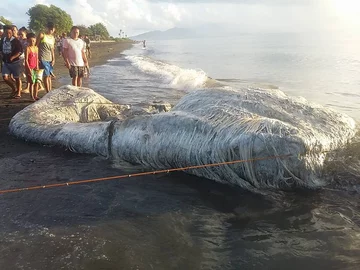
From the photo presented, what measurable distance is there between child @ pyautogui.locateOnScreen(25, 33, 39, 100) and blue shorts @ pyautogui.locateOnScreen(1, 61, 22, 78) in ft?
2.28

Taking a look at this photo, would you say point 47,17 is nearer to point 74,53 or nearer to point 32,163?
point 74,53

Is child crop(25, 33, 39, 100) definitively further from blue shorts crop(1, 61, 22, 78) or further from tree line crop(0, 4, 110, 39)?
tree line crop(0, 4, 110, 39)

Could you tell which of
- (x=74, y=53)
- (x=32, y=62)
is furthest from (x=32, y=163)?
(x=74, y=53)

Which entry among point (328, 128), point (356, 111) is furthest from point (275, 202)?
point (356, 111)

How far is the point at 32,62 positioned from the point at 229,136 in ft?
22.6

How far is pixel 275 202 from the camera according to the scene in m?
4.11

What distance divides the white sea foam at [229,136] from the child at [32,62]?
329cm

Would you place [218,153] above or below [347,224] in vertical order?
above

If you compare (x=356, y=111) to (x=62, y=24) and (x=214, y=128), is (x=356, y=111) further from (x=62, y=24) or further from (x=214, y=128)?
(x=62, y=24)

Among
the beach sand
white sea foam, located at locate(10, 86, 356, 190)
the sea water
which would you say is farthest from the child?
the sea water

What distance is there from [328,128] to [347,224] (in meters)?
1.66

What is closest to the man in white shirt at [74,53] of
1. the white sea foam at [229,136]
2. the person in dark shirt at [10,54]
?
the person in dark shirt at [10,54]

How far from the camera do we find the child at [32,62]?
30.4 ft

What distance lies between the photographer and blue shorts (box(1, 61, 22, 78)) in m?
9.94
